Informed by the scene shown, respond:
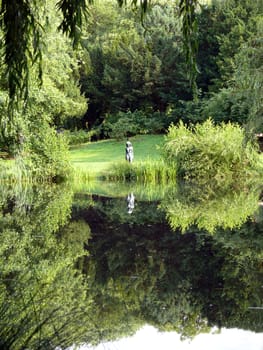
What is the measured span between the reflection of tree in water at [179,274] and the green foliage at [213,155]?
836 cm

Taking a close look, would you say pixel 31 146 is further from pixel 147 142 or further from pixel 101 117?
pixel 101 117

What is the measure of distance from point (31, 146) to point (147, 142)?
12063 millimetres

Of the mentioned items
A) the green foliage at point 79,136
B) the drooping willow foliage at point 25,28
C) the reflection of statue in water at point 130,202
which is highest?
the drooping willow foliage at point 25,28

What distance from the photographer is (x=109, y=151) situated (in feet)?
99.2

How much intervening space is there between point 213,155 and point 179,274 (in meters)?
12.6

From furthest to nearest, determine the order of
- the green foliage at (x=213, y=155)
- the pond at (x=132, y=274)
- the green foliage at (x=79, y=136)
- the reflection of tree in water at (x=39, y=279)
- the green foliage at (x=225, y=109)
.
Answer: the green foliage at (x=79, y=136) → the green foliage at (x=225, y=109) → the green foliage at (x=213, y=155) → the pond at (x=132, y=274) → the reflection of tree in water at (x=39, y=279)

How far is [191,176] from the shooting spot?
69.7ft

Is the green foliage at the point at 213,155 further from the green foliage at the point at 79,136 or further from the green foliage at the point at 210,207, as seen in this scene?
the green foliage at the point at 79,136

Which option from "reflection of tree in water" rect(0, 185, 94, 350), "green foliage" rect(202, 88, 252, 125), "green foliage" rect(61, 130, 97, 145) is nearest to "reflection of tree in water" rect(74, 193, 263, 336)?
"reflection of tree in water" rect(0, 185, 94, 350)

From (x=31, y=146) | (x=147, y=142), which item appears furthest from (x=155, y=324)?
(x=147, y=142)

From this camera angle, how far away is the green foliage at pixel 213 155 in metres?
20.0

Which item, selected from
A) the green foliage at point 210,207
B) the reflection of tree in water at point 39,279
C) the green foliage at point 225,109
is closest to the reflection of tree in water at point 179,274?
the reflection of tree in water at point 39,279

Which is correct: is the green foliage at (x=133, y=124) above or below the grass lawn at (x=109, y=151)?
above

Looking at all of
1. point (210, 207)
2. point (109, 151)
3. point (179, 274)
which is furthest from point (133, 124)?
point (179, 274)
